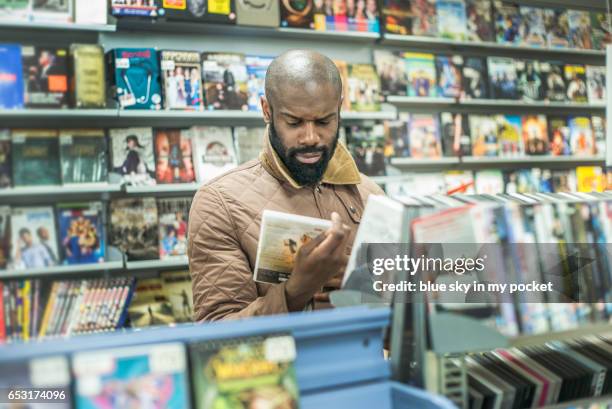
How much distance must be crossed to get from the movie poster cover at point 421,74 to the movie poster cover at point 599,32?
1647mm

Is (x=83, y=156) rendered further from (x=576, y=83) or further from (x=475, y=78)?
(x=576, y=83)

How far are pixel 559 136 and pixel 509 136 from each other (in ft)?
1.63

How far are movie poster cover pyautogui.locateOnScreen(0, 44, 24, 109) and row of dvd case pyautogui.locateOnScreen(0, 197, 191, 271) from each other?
56 cm

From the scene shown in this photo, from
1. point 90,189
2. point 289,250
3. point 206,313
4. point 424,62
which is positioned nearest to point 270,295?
point 289,250

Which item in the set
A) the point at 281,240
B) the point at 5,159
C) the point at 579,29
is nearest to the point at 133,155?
the point at 5,159

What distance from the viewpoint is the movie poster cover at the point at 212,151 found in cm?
364

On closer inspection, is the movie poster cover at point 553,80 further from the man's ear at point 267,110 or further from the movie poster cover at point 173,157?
the man's ear at point 267,110

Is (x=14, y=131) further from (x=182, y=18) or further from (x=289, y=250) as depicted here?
(x=289, y=250)

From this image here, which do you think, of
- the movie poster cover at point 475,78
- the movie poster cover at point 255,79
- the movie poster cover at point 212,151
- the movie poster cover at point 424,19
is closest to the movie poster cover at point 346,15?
the movie poster cover at point 424,19

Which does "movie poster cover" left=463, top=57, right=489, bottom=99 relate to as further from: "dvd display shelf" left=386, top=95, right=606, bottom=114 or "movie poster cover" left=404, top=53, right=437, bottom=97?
"movie poster cover" left=404, top=53, right=437, bottom=97

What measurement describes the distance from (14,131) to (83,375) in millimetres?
2828

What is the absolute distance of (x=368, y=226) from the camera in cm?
118

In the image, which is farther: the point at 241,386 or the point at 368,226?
the point at 368,226

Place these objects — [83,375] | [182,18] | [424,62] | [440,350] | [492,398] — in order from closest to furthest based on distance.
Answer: [83,375] → [440,350] → [492,398] → [182,18] → [424,62]
